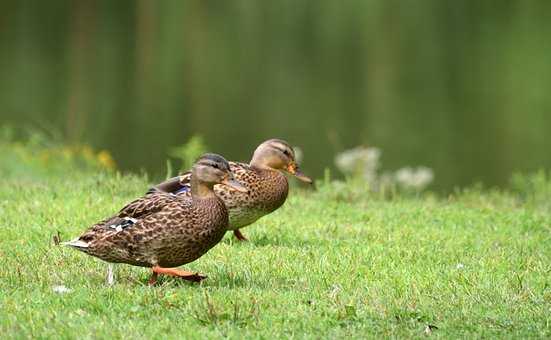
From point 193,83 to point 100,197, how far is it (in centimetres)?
1679

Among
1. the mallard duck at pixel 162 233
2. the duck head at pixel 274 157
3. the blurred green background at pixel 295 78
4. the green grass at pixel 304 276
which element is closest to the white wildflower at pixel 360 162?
the green grass at pixel 304 276

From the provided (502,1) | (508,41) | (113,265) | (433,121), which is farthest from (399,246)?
(502,1)

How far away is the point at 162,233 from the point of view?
225 inches

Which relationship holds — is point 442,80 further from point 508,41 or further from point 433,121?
point 508,41

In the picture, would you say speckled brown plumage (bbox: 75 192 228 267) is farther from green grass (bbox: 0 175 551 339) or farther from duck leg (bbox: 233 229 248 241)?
duck leg (bbox: 233 229 248 241)

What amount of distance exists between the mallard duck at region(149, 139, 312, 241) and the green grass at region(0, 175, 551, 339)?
9.0 inches

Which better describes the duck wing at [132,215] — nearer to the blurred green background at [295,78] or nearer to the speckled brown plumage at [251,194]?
the speckled brown plumage at [251,194]

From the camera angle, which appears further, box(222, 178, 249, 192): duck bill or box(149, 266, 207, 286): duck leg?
box(222, 178, 249, 192): duck bill

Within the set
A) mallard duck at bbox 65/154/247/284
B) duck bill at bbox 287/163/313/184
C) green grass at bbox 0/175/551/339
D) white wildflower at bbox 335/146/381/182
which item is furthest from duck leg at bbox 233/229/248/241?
white wildflower at bbox 335/146/381/182

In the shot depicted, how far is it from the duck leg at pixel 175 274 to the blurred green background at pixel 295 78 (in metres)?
9.65

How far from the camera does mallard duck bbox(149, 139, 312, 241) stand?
730 centimetres

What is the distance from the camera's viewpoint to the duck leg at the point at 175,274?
18.7ft

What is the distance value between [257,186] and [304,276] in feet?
4.24

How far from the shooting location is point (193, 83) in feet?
84.2
